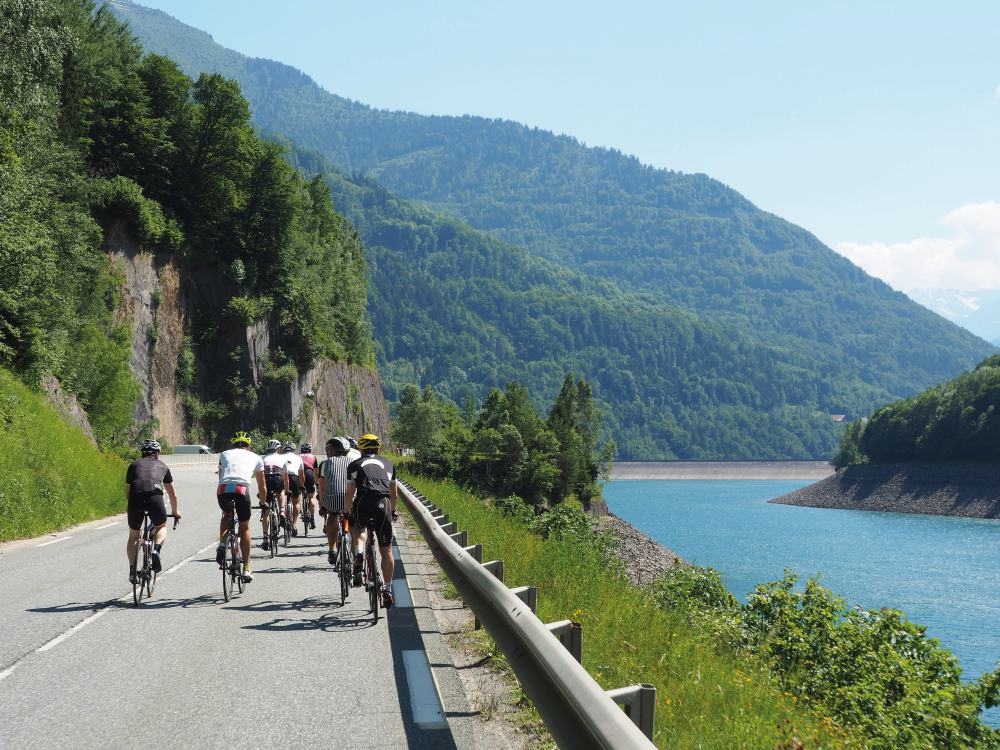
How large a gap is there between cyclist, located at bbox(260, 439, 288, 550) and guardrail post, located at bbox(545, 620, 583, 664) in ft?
36.5

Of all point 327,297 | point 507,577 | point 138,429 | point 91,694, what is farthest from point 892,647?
point 327,297

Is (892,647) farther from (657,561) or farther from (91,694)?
(657,561)

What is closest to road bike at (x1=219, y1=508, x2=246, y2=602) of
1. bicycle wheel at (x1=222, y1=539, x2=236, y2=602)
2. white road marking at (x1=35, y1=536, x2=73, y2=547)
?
bicycle wheel at (x1=222, y1=539, x2=236, y2=602)

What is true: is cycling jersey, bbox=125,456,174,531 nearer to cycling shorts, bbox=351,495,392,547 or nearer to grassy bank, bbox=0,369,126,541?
cycling shorts, bbox=351,495,392,547

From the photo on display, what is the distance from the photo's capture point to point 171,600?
37.1 ft

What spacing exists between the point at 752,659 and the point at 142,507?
7.25 meters

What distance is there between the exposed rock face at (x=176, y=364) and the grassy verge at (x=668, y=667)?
171 ft

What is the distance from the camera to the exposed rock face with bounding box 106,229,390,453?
59.0 meters

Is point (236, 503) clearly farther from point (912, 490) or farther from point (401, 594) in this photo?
point (912, 490)

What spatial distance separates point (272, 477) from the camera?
16781mm

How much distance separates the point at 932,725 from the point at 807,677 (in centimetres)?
151

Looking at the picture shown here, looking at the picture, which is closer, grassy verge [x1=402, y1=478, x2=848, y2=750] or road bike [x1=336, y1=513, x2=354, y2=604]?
grassy verge [x1=402, y1=478, x2=848, y2=750]

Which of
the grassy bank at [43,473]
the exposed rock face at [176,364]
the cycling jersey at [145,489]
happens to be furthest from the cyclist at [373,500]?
the exposed rock face at [176,364]

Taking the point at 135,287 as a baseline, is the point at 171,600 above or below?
below
